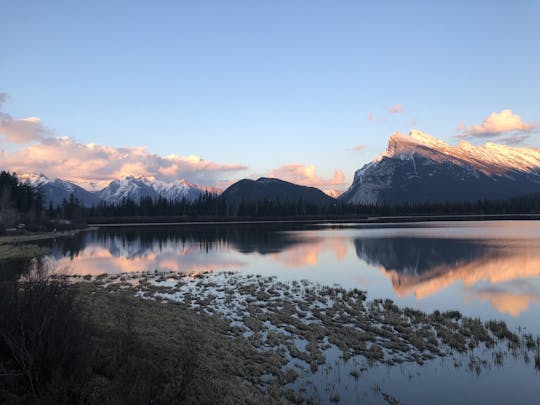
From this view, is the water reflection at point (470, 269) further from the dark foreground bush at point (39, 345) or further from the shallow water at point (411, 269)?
the dark foreground bush at point (39, 345)

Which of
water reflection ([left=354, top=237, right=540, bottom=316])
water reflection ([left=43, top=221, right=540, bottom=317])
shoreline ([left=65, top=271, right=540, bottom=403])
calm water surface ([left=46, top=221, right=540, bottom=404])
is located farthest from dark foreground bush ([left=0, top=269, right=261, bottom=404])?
water reflection ([left=354, top=237, right=540, bottom=316])

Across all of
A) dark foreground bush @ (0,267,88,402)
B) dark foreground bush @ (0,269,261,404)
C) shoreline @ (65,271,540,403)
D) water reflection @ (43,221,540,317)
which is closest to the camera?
dark foreground bush @ (0,267,88,402)

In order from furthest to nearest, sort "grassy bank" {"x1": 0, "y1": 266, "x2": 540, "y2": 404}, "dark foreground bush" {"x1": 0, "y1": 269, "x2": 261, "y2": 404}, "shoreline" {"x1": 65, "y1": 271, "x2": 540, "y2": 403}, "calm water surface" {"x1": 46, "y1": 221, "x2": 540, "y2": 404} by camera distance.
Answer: "shoreline" {"x1": 65, "y1": 271, "x2": 540, "y2": 403}, "calm water surface" {"x1": 46, "y1": 221, "x2": 540, "y2": 404}, "grassy bank" {"x1": 0, "y1": 266, "x2": 540, "y2": 404}, "dark foreground bush" {"x1": 0, "y1": 269, "x2": 261, "y2": 404}

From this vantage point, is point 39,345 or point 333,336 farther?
point 333,336

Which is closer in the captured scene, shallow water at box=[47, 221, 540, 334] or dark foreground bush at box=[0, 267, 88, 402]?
dark foreground bush at box=[0, 267, 88, 402]

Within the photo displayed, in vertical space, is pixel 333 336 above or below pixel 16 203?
below

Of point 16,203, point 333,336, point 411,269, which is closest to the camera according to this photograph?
point 333,336

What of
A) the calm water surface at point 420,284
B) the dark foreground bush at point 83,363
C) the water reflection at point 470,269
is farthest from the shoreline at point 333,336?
the water reflection at point 470,269

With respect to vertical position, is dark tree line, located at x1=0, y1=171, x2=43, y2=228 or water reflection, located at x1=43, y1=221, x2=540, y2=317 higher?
dark tree line, located at x1=0, y1=171, x2=43, y2=228

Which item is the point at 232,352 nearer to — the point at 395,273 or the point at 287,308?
the point at 287,308

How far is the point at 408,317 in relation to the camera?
24.9 meters

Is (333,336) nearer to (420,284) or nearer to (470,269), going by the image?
(420,284)

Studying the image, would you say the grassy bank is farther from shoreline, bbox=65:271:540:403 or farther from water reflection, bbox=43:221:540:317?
water reflection, bbox=43:221:540:317

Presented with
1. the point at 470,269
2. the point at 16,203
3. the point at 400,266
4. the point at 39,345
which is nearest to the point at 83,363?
the point at 39,345
